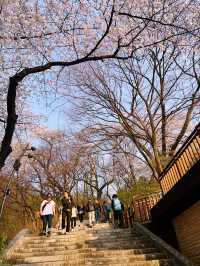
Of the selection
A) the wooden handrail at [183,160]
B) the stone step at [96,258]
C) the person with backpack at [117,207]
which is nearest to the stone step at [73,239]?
the stone step at [96,258]

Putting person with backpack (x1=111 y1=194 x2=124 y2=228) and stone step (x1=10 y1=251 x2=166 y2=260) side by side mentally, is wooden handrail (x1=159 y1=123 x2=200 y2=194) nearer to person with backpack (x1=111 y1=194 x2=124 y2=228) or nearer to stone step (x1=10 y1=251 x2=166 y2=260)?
stone step (x1=10 y1=251 x2=166 y2=260)

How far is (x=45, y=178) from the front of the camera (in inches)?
1230

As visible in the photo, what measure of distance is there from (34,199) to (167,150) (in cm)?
1740

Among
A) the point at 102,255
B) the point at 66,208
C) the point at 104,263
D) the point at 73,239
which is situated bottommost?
the point at 104,263

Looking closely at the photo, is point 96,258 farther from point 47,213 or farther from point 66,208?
point 66,208

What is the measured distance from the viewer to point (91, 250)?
10.8 meters

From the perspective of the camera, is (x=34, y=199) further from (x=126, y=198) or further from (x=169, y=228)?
(x=169, y=228)

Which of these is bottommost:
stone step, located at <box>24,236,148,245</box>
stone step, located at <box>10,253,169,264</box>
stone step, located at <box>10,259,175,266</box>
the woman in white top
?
stone step, located at <box>10,259,175,266</box>

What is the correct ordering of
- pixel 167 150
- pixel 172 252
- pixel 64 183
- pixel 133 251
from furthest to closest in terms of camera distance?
pixel 64 183, pixel 167 150, pixel 133 251, pixel 172 252

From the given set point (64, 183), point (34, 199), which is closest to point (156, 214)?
point (64, 183)

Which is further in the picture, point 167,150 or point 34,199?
point 34,199

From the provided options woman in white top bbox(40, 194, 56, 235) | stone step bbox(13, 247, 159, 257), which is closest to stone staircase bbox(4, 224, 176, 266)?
stone step bbox(13, 247, 159, 257)

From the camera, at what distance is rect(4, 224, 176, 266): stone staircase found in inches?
378

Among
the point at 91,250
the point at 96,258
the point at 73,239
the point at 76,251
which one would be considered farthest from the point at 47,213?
the point at 96,258
